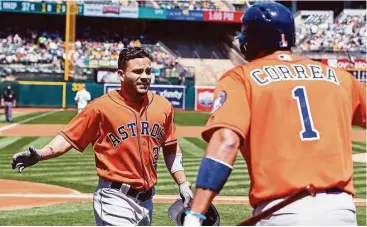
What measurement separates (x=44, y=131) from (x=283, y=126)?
1992 centimetres

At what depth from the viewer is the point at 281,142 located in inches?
120

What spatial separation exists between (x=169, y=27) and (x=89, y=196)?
3455cm

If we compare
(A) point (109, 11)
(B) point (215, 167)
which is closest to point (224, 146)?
(B) point (215, 167)

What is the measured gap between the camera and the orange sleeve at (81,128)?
507 cm

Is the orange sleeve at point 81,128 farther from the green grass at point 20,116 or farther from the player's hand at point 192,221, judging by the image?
the green grass at point 20,116

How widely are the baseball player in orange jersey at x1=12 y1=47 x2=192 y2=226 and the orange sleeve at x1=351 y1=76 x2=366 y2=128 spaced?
1710mm

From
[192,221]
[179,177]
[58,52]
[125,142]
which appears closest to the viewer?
[192,221]

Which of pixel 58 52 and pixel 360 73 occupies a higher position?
pixel 360 73

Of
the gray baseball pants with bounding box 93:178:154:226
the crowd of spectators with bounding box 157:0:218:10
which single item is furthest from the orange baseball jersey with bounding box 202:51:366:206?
the crowd of spectators with bounding box 157:0:218:10

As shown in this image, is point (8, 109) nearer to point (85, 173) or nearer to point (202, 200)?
point (85, 173)

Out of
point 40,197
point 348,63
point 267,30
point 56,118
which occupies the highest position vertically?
point 267,30

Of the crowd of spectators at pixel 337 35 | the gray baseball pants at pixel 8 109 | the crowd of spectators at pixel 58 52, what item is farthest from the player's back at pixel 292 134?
the crowd of spectators at pixel 337 35

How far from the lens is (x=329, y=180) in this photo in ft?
10.0

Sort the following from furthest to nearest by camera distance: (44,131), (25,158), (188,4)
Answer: (188,4) → (44,131) → (25,158)
